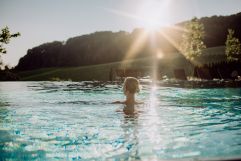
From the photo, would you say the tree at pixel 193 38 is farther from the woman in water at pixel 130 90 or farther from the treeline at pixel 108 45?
the woman in water at pixel 130 90

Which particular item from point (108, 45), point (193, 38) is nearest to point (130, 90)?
point (193, 38)

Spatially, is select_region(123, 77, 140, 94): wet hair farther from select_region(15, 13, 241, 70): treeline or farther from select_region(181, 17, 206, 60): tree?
select_region(15, 13, 241, 70): treeline

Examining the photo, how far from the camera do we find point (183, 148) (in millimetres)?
4711

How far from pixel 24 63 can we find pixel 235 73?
433 ft

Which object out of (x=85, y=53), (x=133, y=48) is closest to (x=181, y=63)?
(x=133, y=48)

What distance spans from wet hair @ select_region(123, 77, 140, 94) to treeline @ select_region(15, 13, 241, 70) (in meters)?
81.5

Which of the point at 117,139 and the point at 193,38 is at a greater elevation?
the point at 193,38

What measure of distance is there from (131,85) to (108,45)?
110538mm

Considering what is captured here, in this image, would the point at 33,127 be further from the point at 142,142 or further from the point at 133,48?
the point at 133,48

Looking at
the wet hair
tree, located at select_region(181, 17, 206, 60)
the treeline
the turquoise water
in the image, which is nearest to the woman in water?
the wet hair

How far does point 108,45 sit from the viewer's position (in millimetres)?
A: 117625

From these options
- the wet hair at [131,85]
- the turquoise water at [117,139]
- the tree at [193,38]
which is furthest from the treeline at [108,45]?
the turquoise water at [117,139]

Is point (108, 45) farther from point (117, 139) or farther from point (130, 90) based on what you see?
point (117, 139)

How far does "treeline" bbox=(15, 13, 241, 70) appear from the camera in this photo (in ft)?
290
